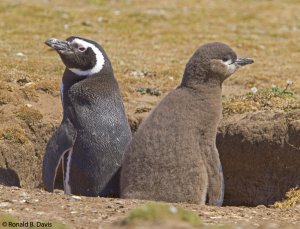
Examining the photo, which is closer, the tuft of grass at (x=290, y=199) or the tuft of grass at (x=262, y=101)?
the tuft of grass at (x=290, y=199)

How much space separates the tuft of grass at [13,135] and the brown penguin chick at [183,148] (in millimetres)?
2675

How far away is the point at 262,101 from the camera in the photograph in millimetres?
12188

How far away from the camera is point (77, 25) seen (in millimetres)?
20203

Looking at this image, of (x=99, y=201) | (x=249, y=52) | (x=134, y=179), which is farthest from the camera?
(x=249, y=52)

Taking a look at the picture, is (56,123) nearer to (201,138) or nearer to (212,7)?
(201,138)

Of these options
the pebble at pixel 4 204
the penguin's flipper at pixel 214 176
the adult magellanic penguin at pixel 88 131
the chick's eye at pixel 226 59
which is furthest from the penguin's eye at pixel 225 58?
the pebble at pixel 4 204

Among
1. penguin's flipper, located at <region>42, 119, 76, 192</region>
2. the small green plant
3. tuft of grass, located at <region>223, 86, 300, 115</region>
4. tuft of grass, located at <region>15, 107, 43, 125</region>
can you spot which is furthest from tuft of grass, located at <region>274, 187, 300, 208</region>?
tuft of grass, located at <region>15, 107, 43, 125</region>

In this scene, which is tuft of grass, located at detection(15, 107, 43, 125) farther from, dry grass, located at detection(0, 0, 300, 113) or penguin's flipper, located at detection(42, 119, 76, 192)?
penguin's flipper, located at detection(42, 119, 76, 192)

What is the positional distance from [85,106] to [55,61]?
572cm

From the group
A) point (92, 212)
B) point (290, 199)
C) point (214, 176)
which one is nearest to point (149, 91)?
point (290, 199)

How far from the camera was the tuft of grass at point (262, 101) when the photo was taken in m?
11.8

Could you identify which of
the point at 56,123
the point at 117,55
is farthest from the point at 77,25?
the point at 56,123

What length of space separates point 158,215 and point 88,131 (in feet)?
11.3

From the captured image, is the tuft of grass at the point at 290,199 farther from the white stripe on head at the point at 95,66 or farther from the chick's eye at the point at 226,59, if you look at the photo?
the white stripe on head at the point at 95,66
